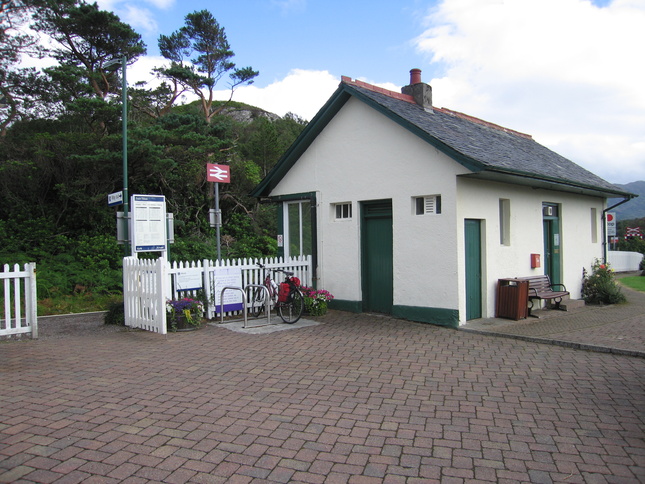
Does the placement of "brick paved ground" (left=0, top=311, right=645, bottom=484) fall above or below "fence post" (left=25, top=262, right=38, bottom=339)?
below

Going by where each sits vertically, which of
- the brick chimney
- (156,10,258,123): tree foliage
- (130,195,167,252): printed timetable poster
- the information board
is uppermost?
(156,10,258,123): tree foliage

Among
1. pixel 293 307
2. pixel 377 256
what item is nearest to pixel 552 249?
pixel 377 256

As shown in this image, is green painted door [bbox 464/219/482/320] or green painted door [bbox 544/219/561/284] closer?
green painted door [bbox 464/219/482/320]

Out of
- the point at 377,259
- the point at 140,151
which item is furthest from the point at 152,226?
the point at 140,151

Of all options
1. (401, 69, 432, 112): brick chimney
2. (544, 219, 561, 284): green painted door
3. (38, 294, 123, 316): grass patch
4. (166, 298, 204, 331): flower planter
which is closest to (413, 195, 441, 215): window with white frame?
(401, 69, 432, 112): brick chimney

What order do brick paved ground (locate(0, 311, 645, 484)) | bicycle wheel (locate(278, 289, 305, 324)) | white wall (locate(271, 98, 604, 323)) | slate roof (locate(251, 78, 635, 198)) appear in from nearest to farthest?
1. brick paved ground (locate(0, 311, 645, 484))
2. slate roof (locate(251, 78, 635, 198))
3. white wall (locate(271, 98, 604, 323))
4. bicycle wheel (locate(278, 289, 305, 324))

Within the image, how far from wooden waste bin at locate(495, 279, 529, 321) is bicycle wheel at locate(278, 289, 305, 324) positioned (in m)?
4.15

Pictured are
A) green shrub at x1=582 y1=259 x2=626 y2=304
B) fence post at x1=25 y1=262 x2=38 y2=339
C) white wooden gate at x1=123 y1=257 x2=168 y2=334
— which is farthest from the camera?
green shrub at x1=582 y1=259 x2=626 y2=304

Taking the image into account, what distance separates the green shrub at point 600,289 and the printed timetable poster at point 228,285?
9586mm

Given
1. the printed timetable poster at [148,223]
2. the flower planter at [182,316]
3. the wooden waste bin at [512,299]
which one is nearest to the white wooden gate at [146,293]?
the flower planter at [182,316]

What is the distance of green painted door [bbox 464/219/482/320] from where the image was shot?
9.73 m

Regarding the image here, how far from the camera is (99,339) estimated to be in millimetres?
8516

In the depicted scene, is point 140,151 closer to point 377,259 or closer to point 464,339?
point 377,259

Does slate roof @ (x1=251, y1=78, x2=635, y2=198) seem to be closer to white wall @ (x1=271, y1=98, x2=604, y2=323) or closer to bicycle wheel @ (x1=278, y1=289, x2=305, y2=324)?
white wall @ (x1=271, y1=98, x2=604, y2=323)
